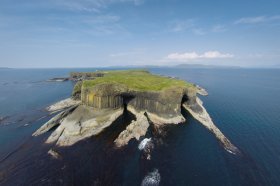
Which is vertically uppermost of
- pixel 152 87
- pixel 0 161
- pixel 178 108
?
pixel 152 87

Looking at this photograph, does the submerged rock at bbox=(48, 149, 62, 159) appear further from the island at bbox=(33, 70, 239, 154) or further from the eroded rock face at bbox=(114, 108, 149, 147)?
the eroded rock face at bbox=(114, 108, 149, 147)

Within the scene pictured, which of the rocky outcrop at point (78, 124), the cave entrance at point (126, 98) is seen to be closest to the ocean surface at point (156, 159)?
the rocky outcrop at point (78, 124)

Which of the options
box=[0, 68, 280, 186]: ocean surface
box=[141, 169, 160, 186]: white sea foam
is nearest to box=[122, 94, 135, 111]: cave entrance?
box=[0, 68, 280, 186]: ocean surface

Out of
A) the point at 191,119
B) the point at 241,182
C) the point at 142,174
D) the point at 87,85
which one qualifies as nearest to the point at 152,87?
the point at 191,119

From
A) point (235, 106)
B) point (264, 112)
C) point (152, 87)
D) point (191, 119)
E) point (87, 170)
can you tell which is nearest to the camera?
point (87, 170)

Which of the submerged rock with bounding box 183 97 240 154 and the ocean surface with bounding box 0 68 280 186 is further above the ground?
the submerged rock with bounding box 183 97 240 154

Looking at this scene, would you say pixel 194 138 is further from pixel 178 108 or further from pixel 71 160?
pixel 71 160
